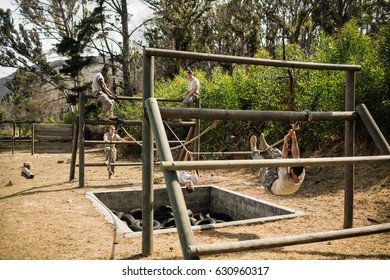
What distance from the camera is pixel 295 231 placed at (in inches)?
148

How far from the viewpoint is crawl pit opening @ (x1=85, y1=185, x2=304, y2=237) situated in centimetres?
469

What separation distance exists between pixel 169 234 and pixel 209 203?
2.81 meters

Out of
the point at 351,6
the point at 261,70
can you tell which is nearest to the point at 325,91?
the point at 261,70

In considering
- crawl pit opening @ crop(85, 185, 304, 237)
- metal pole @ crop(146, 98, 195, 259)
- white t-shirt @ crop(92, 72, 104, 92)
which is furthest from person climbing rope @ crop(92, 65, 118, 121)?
metal pole @ crop(146, 98, 195, 259)

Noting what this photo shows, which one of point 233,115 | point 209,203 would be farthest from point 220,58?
point 209,203

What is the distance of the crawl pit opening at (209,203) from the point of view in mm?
4695

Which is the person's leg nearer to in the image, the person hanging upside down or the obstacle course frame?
the person hanging upside down

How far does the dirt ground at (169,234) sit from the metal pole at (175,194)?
1.14 m

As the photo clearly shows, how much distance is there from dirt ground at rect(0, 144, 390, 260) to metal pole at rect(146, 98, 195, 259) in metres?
1.14

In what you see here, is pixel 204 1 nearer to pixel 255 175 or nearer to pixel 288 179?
pixel 255 175

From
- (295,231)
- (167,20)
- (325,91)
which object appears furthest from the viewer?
(167,20)

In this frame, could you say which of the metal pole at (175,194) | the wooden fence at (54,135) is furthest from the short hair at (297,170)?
the wooden fence at (54,135)

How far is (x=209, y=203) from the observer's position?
6410mm
